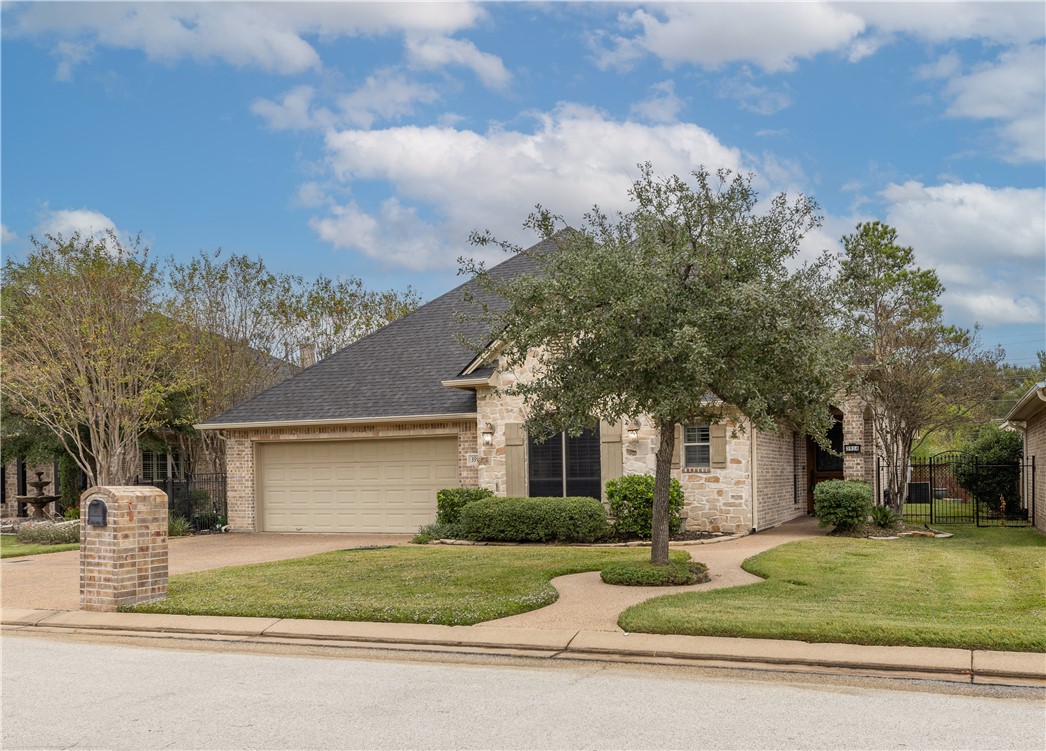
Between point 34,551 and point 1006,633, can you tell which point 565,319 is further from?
point 34,551

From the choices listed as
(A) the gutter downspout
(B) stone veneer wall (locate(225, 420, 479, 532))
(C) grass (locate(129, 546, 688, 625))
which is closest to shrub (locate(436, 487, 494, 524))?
(B) stone veneer wall (locate(225, 420, 479, 532))

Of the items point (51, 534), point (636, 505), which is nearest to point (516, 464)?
point (636, 505)

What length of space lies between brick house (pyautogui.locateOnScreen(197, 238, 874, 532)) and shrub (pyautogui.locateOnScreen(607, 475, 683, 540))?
59cm

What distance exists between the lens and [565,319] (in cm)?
1069

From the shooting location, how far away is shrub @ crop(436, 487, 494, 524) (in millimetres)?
18828

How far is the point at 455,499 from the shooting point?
62.0ft

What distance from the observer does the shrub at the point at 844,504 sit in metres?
17.6

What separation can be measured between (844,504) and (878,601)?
7.89 meters

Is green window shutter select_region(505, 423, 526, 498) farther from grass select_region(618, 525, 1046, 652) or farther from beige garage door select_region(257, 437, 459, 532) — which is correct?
grass select_region(618, 525, 1046, 652)

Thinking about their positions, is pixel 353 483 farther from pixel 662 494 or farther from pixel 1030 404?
pixel 1030 404

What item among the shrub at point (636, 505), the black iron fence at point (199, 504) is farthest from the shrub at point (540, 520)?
the black iron fence at point (199, 504)

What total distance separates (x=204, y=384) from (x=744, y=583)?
2035 cm

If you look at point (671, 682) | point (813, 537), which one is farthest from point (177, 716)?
point (813, 537)

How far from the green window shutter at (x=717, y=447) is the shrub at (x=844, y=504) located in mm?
1936
